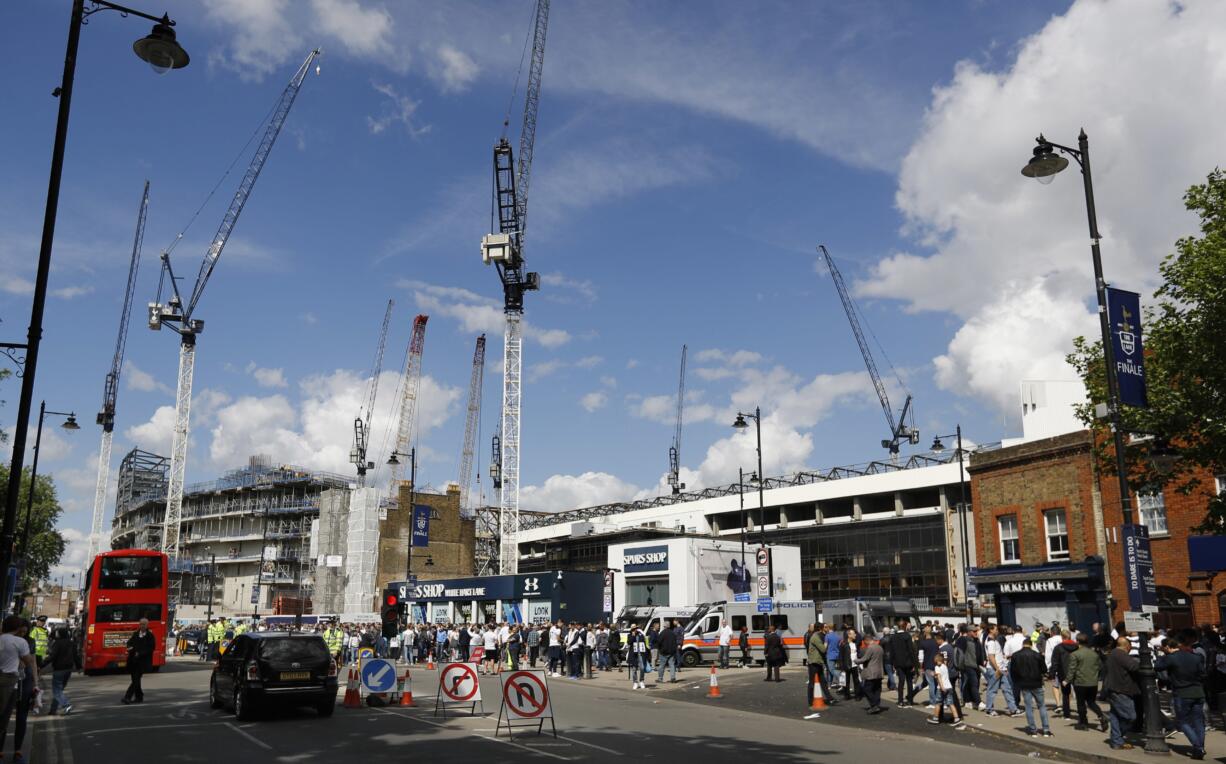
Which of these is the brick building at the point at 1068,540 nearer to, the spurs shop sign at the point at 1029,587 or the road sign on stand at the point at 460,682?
the spurs shop sign at the point at 1029,587

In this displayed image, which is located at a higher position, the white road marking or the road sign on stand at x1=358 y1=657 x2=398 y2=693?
the road sign on stand at x1=358 y1=657 x2=398 y2=693

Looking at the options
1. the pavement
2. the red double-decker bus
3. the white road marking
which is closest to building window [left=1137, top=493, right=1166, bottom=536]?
the pavement

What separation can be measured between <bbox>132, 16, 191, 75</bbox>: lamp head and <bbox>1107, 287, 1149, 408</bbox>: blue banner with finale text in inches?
565

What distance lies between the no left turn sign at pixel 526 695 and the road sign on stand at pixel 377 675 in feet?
17.9

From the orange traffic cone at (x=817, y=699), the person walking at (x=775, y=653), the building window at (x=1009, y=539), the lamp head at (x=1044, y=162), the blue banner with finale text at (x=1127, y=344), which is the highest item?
the lamp head at (x=1044, y=162)

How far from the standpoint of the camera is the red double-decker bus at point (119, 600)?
29.7 metres

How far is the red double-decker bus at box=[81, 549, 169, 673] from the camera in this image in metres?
29.7

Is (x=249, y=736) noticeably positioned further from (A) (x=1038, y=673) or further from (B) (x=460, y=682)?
(A) (x=1038, y=673)

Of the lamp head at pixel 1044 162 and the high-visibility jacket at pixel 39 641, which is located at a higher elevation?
the lamp head at pixel 1044 162

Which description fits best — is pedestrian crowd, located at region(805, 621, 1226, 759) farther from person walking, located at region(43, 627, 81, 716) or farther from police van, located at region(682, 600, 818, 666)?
person walking, located at region(43, 627, 81, 716)

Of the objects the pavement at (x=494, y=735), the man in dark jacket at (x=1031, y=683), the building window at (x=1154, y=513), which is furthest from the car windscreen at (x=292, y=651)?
the building window at (x=1154, y=513)

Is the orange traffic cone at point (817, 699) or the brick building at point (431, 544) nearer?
the orange traffic cone at point (817, 699)

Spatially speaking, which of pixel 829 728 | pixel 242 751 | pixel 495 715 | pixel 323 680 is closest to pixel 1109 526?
pixel 829 728

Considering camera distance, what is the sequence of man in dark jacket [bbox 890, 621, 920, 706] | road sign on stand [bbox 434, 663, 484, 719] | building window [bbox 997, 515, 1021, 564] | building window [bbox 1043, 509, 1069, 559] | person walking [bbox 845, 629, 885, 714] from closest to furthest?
road sign on stand [bbox 434, 663, 484, 719] → person walking [bbox 845, 629, 885, 714] → man in dark jacket [bbox 890, 621, 920, 706] → building window [bbox 1043, 509, 1069, 559] → building window [bbox 997, 515, 1021, 564]
